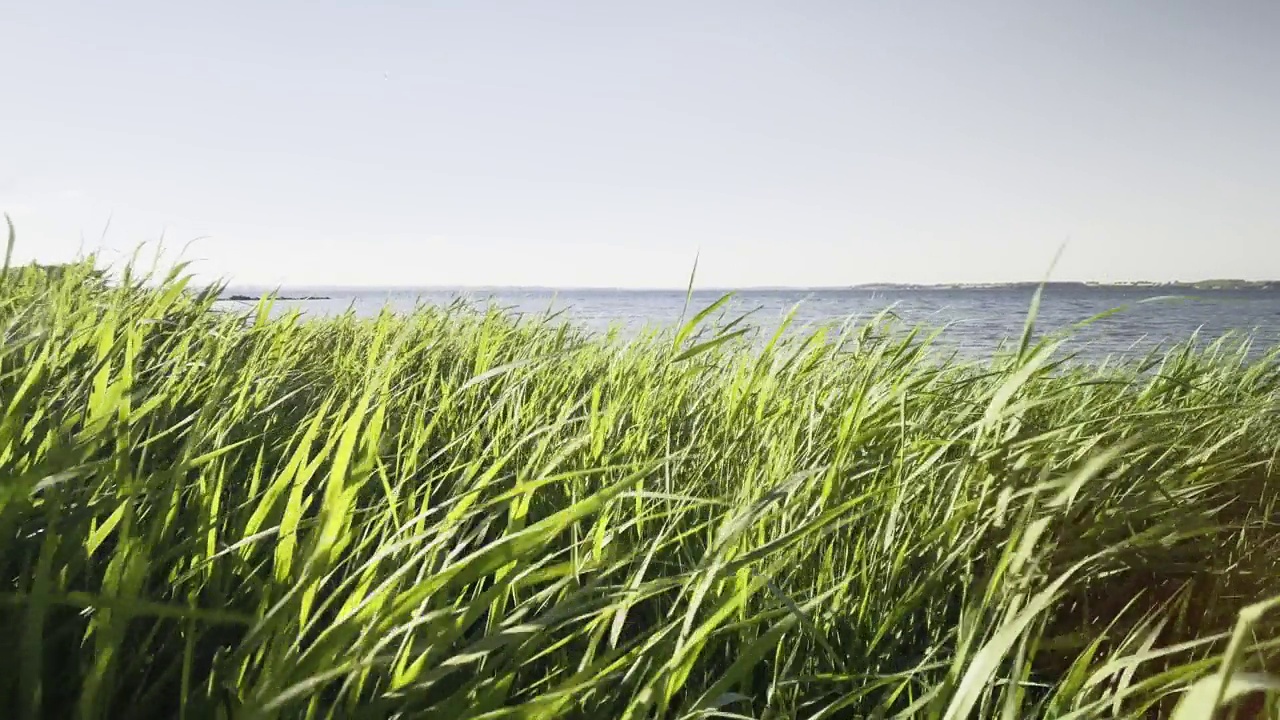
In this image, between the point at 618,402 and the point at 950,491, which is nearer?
the point at 950,491

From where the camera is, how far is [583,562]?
675mm

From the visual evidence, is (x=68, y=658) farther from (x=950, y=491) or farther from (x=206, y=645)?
(x=950, y=491)

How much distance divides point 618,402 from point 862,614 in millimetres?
635

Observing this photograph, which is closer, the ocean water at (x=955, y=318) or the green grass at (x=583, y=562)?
the green grass at (x=583, y=562)

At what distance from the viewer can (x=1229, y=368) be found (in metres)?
A: 3.06

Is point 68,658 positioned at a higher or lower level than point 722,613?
lower

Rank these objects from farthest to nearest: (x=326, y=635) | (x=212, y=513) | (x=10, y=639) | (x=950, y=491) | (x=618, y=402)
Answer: (x=618, y=402)
(x=950, y=491)
(x=212, y=513)
(x=10, y=639)
(x=326, y=635)

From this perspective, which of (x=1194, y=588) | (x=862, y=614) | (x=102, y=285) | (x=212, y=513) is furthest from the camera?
(x=102, y=285)

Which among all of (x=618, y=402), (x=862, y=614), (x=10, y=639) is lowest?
(x=862, y=614)

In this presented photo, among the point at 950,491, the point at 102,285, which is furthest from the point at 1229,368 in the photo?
the point at 102,285

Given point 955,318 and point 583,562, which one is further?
point 955,318

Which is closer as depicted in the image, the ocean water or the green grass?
the green grass

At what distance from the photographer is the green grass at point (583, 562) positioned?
0.57m

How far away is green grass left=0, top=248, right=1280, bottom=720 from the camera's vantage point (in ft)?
1.87
